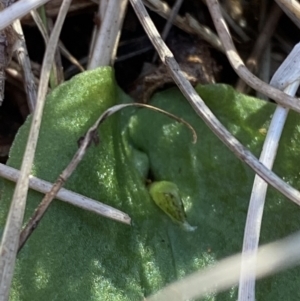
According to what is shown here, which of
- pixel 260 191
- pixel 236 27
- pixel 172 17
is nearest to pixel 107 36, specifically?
pixel 172 17

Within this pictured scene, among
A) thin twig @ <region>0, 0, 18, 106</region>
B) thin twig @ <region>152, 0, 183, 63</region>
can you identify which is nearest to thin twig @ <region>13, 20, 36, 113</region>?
thin twig @ <region>0, 0, 18, 106</region>

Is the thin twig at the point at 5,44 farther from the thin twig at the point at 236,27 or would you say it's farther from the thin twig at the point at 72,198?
the thin twig at the point at 236,27

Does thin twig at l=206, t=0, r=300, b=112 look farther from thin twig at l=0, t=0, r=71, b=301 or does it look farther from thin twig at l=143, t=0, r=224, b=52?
thin twig at l=0, t=0, r=71, b=301

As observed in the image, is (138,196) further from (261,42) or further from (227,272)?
(261,42)

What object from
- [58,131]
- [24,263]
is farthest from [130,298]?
[58,131]

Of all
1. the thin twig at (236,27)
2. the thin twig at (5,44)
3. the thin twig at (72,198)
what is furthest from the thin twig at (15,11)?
the thin twig at (236,27)

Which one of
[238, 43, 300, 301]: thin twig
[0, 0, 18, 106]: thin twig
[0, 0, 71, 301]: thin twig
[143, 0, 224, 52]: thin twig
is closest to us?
[0, 0, 71, 301]: thin twig
